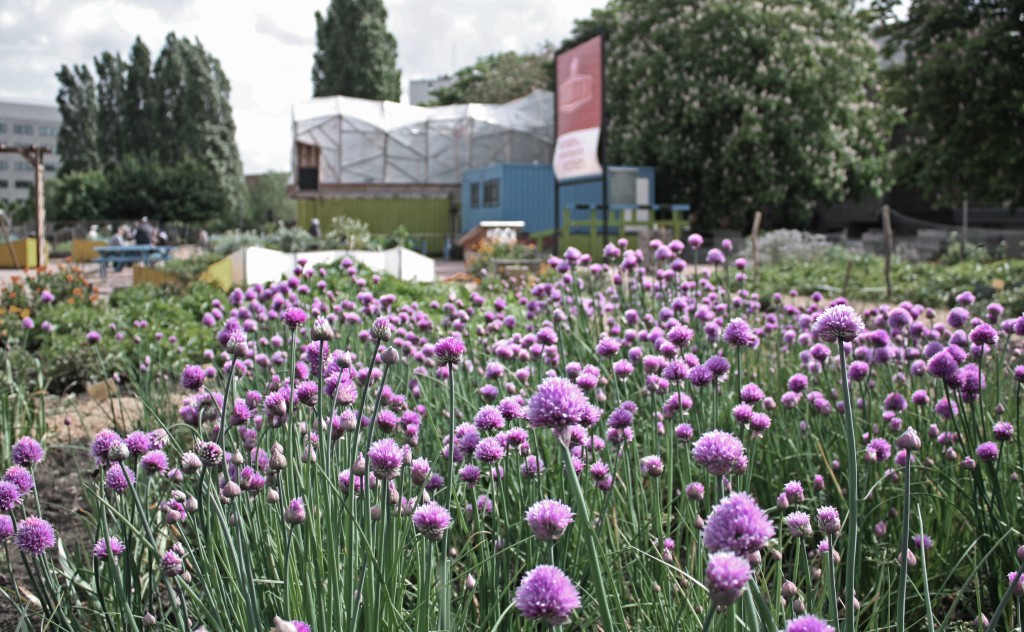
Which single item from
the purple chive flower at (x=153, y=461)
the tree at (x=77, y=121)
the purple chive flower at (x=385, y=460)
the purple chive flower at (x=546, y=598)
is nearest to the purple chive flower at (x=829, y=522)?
the purple chive flower at (x=546, y=598)

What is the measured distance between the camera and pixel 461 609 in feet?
6.18

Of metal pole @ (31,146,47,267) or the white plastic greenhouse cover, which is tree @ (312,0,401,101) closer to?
the white plastic greenhouse cover

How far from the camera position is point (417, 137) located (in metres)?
37.4

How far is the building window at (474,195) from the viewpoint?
3114cm

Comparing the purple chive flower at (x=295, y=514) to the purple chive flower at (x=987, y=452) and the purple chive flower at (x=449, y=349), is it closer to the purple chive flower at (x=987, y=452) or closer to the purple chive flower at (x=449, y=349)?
the purple chive flower at (x=449, y=349)

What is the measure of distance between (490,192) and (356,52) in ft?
47.6

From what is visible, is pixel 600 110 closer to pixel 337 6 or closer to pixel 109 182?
pixel 337 6

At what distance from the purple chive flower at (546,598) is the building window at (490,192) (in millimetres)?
28289

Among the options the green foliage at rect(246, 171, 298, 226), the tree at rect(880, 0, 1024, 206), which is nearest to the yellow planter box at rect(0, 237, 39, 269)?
the tree at rect(880, 0, 1024, 206)

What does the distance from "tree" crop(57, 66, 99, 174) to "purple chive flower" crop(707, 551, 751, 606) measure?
174 ft

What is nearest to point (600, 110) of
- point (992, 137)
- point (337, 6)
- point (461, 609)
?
point (992, 137)

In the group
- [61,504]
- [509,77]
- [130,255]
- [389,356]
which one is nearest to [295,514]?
[389,356]

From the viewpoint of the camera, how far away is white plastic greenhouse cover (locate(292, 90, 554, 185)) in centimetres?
3612

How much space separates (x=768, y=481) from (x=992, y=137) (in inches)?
443
